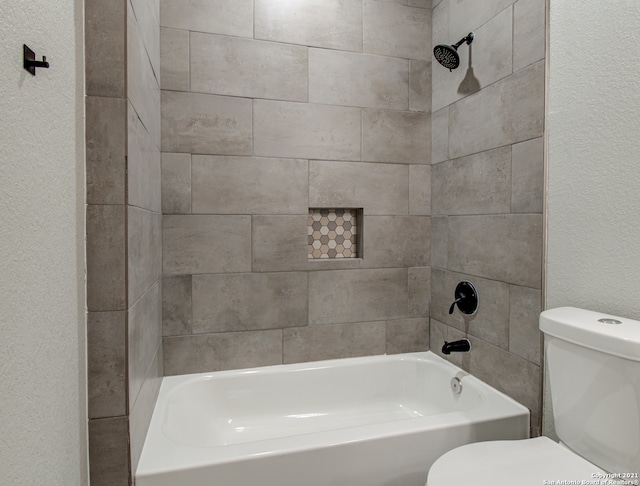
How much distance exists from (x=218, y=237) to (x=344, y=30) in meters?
1.35

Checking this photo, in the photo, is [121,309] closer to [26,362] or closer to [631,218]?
[26,362]

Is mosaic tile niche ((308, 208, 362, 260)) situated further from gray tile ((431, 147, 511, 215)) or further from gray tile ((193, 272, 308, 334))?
gray tile ((431, 147, 511, 215))

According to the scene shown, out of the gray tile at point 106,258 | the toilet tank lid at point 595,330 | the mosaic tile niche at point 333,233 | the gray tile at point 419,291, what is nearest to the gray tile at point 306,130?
the mosaic tile niche at point 333,233

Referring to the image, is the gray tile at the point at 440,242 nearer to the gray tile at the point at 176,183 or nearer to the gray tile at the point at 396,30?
the gray tile at the point at 396,30

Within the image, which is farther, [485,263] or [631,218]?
[485,263]

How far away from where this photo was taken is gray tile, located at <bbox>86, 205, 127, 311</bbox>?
3.61 feet

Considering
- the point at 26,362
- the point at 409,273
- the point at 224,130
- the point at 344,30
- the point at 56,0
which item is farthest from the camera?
the point at 409,273

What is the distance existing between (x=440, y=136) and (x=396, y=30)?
2.21 ft

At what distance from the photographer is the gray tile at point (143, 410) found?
1.21 metres

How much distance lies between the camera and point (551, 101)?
1.50 meters

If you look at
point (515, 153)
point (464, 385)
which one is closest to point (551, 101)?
point (515, 153)

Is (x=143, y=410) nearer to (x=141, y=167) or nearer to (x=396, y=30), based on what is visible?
(x=141, y=167)

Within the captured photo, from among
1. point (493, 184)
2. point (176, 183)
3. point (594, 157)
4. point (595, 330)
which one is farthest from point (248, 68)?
point (595, 330)

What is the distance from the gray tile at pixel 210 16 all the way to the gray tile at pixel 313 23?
0.06m
